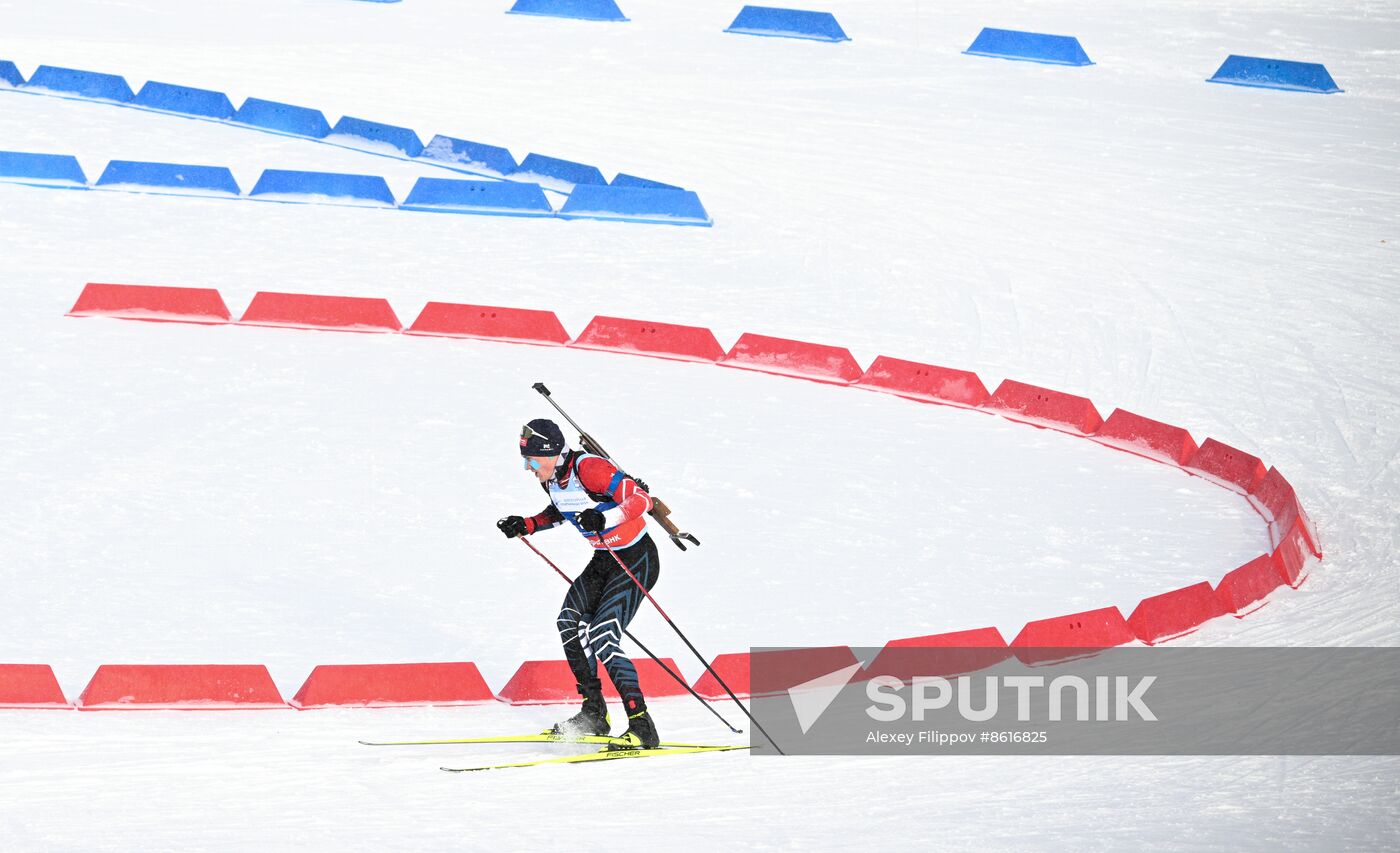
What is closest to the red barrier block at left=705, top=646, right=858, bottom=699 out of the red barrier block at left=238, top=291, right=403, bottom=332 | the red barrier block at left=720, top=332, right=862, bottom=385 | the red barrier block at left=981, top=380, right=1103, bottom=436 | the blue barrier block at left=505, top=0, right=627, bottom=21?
the red barrier block at left=981, top=380, right=1103, bottom=436

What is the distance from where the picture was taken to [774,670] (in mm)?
8734

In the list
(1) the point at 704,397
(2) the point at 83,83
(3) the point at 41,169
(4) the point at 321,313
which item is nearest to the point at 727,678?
(1) the point at 704,397

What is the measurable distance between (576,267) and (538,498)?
4543mm

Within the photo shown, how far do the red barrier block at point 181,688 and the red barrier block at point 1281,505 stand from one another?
5700mm

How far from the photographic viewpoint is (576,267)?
15.5 m

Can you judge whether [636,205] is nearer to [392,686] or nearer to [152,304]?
[152,304]

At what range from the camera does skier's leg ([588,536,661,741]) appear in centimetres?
786

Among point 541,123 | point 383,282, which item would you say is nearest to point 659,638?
point 383,282

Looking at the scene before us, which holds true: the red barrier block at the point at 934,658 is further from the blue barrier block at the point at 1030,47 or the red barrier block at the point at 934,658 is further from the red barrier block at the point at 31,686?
the blue barrier block at the point at 1030,47

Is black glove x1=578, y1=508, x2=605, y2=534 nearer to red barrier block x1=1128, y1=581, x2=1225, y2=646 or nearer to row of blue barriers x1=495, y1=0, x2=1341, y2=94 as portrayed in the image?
red barrier block x1=1128, y1=581, x2=1225, y2=646

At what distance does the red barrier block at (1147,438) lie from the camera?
1233 cm

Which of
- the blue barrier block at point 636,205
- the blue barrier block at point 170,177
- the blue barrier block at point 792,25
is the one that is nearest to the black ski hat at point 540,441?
the blue barrier block at point 636,205

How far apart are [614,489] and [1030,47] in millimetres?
15122

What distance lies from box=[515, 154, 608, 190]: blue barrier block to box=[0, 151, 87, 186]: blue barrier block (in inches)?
153
